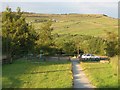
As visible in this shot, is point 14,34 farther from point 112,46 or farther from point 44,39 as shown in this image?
point 112,46

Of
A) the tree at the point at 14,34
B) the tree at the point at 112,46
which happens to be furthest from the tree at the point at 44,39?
the tree at the point at 112,46

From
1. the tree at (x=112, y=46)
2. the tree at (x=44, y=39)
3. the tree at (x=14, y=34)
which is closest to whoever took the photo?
the tree at (x=14, y=34)

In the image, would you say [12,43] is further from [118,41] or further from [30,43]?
[118,41]

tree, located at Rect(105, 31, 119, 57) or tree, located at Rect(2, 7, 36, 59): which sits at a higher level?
tree, located at Rect(2, 7, 36, 59)

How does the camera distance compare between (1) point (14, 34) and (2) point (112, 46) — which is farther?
(2) point (112, 46)

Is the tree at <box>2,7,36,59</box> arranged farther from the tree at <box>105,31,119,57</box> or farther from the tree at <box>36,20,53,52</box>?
the tree at <box>105,31,119,57</box>

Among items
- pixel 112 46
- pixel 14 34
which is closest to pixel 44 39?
pixel 112 46

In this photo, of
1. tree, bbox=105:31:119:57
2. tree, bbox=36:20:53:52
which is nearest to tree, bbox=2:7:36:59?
tree, bbox=36:20:53:52

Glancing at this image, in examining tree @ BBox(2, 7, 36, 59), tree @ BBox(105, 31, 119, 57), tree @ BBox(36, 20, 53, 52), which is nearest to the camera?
tree @ BBox(2, 7, 36, 59)

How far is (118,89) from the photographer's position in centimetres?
2038

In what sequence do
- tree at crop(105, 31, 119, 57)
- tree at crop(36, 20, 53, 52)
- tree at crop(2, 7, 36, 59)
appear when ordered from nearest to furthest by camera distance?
1. tree at crop(2, 7, 36, 59)
2. tree at crop(105, 31, 119, 57)
3. tree at crop(36, 20, 53, 52)

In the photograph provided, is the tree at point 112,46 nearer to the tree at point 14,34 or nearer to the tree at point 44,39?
the tree at point 44,39

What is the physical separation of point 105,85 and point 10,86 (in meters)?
5.38

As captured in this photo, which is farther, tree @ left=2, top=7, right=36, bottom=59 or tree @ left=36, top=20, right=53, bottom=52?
tree @ left=36, top=20, right=53, bottom=52
